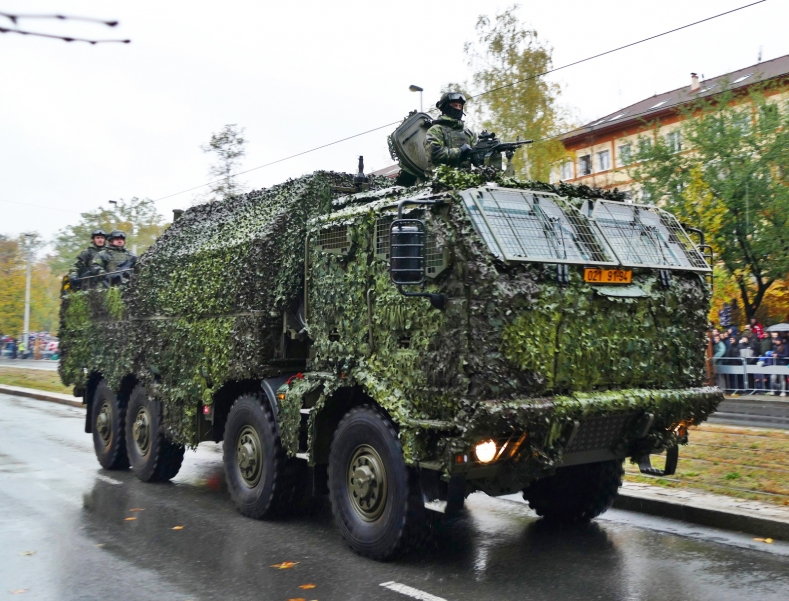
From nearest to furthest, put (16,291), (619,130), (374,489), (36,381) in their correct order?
(374,489)
(36,381)
(619,130)
(16,291)

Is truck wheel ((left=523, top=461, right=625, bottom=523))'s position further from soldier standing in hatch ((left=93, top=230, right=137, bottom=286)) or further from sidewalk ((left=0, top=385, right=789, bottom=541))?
soldier standing in hatch ((left=93, top=230, right=137, bottom=286))

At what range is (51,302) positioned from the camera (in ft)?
244

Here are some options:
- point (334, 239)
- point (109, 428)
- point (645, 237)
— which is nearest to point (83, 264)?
point (109, 428)

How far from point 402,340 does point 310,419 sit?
1.27m

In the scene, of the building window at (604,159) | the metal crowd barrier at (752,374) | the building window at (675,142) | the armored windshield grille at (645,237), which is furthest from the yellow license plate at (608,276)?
the building window at (604,159)

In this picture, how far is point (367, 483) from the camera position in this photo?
21.8ft

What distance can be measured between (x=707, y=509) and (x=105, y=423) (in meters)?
8.03

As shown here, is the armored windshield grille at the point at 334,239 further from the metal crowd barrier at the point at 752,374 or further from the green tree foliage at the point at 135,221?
the green tree foliage at the point at 135,221

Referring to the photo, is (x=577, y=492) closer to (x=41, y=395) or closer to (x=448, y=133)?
(x=448, y=133)

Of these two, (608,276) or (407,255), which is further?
(608,276)

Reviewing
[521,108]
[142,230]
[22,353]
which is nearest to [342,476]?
[521,108]

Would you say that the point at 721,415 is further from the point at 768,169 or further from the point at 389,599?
the point at 768,169

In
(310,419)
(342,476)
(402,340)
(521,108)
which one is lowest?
(342,476)

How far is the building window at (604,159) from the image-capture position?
47.7 m
